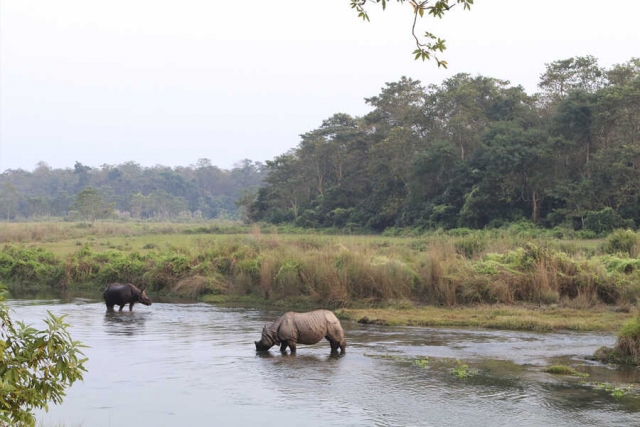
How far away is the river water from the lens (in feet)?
35.6

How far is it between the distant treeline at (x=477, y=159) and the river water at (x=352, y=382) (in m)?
25.8

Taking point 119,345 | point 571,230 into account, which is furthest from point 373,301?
point 571,230

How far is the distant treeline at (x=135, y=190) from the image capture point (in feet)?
349

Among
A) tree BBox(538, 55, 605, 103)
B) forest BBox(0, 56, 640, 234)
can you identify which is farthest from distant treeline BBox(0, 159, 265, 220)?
tree BBox(538, 55, 605, 103)

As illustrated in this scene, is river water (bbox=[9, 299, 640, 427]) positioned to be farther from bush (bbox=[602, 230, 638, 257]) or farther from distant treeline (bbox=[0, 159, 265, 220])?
distant treeline (bbox=[0, 159, 265, 220])

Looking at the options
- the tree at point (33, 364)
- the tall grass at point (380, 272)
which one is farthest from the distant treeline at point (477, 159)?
the tree at point (33, 364)

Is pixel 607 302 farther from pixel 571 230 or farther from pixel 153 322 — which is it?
pixel 571 230

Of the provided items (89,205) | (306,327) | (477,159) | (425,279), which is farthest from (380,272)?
(89,205)

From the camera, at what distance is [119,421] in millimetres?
10812

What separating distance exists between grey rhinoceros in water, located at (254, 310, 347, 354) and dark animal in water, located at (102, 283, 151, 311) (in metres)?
9.16

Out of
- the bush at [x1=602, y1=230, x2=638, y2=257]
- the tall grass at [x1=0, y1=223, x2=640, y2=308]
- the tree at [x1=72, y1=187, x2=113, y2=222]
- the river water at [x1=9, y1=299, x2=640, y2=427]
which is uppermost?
the tree at [x1=72, y1=187, x2=113, y2=222]

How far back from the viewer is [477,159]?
47.2 metres

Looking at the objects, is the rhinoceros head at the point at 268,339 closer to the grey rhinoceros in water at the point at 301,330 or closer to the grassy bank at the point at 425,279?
the grey rhinoceros in water at the point at 301,330

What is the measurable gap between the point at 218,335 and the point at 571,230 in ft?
82.8
